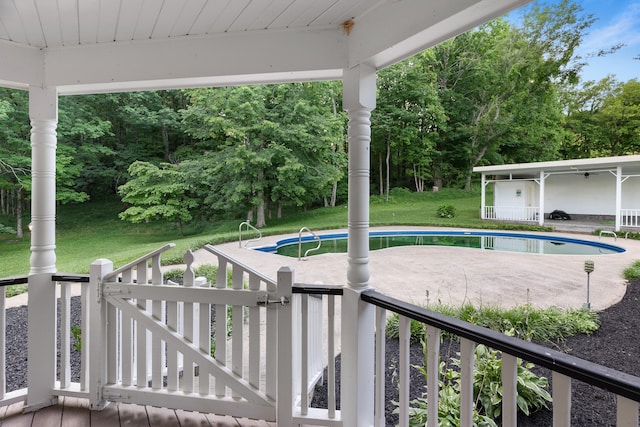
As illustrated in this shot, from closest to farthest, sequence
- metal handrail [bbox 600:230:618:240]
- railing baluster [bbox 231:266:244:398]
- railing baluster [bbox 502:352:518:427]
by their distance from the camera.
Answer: railing baluster [bbox 502:352:518:427]
railing baluster [bbox 231:266:244:398]
metal handrail [bbox 600:230:618:240]

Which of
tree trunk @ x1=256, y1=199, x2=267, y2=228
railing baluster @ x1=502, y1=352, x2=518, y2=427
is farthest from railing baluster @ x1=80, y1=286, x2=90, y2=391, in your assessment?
tree trunk @ x1=256, y1=199, x2=267, y2=228

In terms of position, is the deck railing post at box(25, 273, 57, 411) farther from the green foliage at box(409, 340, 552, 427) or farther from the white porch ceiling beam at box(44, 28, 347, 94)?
the green foliage at box(409, 340, 552, 427)

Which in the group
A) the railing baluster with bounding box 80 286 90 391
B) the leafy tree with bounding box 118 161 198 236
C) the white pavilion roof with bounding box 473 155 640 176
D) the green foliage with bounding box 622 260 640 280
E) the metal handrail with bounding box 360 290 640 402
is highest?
the white pavilion roof with bounding box 473 155 640 176

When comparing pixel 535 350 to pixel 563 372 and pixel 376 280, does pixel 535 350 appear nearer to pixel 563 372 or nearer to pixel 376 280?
pixel 563 372

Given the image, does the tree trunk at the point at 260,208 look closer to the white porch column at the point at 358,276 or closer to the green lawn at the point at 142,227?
the green lawn at the point at 142,227

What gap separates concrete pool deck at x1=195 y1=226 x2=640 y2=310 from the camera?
481 centimetres

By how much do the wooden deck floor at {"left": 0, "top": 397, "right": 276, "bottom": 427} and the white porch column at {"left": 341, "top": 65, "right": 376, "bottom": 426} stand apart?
56 centimetres

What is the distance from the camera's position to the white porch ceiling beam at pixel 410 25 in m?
1.27

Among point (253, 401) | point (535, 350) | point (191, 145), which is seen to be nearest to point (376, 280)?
point (253, 401)

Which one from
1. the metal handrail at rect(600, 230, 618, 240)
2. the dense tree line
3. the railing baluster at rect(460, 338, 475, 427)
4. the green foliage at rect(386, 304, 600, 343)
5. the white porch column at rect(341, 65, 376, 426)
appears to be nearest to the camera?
the railing baluster at rect(460, 338, 475, 427)

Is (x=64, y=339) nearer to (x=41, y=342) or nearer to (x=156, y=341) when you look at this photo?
(x=41, y=342)

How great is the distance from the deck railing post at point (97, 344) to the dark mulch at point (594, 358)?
4.81ft

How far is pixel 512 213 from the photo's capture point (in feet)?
44.9

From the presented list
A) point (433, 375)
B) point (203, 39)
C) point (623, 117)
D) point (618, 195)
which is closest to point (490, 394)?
point (433, 375)
